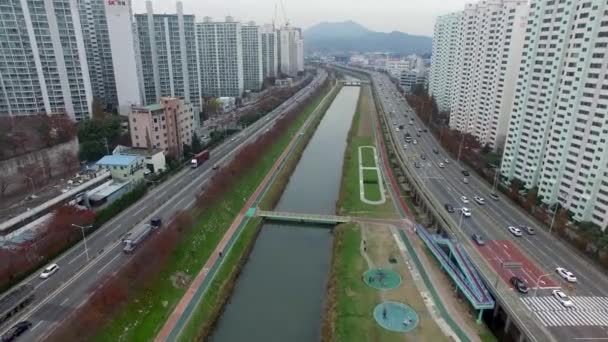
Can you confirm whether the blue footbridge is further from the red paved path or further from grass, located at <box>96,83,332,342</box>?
grass, located at <box>96,83,332,342</box>

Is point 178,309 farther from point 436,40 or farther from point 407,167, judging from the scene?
point 436,40

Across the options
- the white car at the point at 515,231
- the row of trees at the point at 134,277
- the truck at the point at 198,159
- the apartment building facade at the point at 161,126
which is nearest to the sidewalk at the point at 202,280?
the row of trees at the point at 134,277

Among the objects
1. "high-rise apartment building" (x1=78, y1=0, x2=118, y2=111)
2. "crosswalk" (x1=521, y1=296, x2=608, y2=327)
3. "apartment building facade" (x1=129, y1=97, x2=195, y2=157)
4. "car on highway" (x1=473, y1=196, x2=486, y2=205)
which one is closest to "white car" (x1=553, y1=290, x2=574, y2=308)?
"crosswalk" (x1=521, y1=296, x2=608, y2=327)

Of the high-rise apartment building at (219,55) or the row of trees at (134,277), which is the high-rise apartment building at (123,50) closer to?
the row of trees at (134,277)

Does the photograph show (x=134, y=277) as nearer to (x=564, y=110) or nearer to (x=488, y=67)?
(x=564, y=110)

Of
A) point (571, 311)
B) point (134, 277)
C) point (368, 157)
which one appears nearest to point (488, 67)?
point (368, 157)

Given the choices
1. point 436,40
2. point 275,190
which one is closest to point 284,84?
point 436,40

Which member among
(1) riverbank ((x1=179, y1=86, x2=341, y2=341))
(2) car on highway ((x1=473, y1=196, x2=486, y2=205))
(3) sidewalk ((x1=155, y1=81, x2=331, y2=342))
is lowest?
(1) riverbank ((x1=179, y1=86, x2=341, y2=341))
